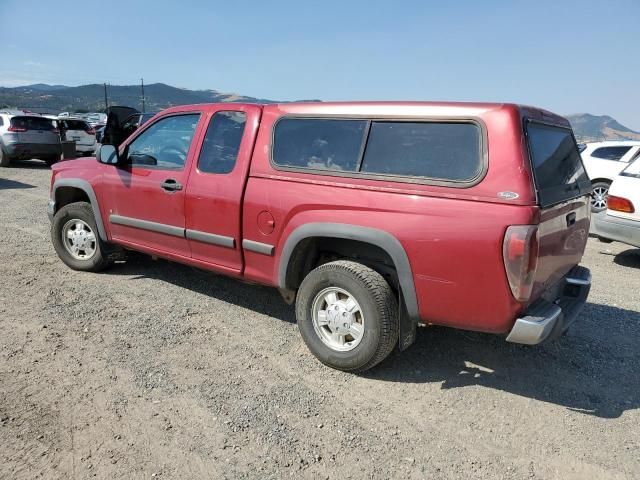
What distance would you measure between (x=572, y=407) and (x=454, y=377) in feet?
2.45

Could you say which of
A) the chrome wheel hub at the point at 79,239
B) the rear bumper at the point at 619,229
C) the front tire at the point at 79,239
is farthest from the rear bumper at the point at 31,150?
the rear bumper at the point at 619,229

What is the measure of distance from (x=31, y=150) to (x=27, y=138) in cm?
38

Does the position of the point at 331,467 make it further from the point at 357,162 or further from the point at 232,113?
the point at 232,113

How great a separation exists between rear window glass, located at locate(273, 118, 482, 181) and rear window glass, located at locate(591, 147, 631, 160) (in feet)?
29.2

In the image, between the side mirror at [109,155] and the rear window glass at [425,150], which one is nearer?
the rear window glass at [425,150]

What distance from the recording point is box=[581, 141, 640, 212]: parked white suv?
31.6ft

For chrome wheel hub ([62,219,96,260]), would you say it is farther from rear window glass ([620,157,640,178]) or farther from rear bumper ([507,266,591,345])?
rear window glass ([620,157,640,178])

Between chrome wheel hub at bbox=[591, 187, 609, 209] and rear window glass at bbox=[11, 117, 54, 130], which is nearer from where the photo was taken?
chrome wheel hub at bbox=[591, 187, 609, 209]

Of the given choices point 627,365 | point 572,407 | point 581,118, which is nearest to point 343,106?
point 572,407

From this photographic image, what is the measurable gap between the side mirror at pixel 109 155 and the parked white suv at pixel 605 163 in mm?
9052

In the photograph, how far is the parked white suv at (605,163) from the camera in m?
9.62

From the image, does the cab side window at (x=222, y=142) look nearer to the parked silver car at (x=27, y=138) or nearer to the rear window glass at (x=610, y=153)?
the rear window glass at (x=610, y=153)

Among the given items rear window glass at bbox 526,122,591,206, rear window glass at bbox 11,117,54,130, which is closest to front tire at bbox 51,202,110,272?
rear window glass at bbox 526,122,591,206

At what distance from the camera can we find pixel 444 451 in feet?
8.27
